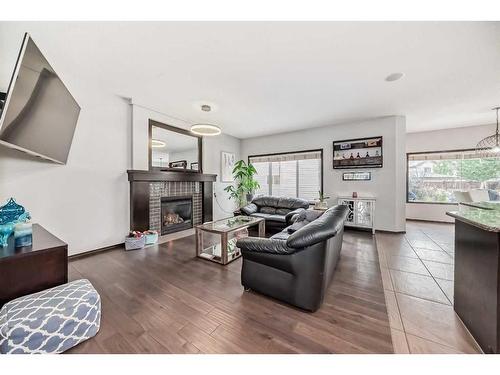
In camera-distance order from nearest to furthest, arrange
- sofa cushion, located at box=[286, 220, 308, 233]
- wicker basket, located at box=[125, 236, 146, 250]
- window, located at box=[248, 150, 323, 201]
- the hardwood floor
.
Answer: the hardwood floor, sofa cushion, located at box=[286, 220, 308, 233], wicker basket, located at box=[125, 236, 146, 250], window, located at box=[248, 150, 323, 201]

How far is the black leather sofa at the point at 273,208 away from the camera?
450 centimetres

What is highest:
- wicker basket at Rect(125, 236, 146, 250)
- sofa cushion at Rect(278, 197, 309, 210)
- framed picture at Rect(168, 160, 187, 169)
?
framed picture at Rect(168, 160, 187, 169)

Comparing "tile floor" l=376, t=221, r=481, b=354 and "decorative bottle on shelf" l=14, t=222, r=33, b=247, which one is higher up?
"decorative bottle on shelf" l=14, t=222, r=33, b=247

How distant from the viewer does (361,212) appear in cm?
455

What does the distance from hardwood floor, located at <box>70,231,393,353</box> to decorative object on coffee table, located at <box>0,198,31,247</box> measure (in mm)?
954

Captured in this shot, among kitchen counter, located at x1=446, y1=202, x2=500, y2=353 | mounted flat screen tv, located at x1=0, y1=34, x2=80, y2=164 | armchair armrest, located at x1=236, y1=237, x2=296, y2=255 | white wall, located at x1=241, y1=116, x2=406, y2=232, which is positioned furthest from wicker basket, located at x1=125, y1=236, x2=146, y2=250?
white wall, located at x1=241, y1=116, x2=406, y2=232

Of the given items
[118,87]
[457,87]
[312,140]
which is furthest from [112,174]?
[457,87]

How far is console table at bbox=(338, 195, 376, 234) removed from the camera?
4.40 metres

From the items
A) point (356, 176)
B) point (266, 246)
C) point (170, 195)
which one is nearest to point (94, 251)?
point (170, 195)

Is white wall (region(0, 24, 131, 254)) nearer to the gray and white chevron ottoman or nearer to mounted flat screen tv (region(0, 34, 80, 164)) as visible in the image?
mounted flat screen tv (region(0, 34, 80, 164))

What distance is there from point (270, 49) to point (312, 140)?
353 cm

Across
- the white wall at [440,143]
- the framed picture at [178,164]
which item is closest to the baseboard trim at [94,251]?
the framed picture at [178,164]

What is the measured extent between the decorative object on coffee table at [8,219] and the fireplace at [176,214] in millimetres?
2430

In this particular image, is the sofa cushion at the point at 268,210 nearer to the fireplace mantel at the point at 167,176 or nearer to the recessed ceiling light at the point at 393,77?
the fireplace mantel at the point at 167,176
